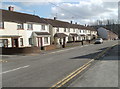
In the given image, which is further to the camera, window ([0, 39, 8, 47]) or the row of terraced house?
the row of terraced house

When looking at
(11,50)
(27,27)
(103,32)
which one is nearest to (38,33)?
(27,27)

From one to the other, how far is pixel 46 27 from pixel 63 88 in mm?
36939

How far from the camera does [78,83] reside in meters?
8.23

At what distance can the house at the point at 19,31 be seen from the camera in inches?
1155

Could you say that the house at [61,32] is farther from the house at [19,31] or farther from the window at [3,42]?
the window at [3,42]

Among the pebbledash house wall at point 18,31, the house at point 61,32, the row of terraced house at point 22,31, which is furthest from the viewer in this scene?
the house at point 61,32

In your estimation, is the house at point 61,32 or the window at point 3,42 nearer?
the window at point 3,42

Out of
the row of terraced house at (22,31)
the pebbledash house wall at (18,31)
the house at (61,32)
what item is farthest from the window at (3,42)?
the house at (61,32)

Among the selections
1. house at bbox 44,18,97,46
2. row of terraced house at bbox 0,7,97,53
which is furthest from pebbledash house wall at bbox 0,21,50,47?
house at bbox 44,18,97,46

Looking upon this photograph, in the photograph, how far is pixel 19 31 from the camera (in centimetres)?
3312

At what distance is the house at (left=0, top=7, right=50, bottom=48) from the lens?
1155 inches

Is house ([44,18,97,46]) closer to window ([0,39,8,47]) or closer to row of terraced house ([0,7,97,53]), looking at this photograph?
row of terraced house ([0,7,97,53])

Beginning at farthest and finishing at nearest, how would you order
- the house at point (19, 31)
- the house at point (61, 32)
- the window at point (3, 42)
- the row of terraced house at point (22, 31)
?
the house at point (61, 32) < the row of terraced house at point (22, 31) < the house at point (19, 31) < the window at point (3, 42)

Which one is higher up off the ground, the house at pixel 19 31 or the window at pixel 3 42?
the house at pixel 19 31
